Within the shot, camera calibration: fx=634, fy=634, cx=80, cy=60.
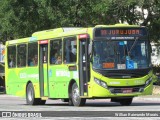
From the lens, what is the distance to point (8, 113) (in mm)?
12578

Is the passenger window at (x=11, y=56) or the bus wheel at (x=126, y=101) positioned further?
the passenger window at (x=11, y=56)

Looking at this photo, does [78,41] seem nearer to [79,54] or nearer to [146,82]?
[79,54]

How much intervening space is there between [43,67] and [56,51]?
1.37 metres

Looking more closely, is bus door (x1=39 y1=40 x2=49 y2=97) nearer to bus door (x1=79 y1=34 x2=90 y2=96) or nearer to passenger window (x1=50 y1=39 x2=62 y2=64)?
passenger window (x1=50 y1=39 x2=62 y2=64)

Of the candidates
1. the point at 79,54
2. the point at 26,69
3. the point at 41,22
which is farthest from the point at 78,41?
the point at 41,22

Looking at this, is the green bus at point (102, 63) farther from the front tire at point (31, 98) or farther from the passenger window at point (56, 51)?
the front tire at point (31, 98)

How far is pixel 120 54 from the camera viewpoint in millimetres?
23500

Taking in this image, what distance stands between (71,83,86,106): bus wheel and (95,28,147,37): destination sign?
2.26m

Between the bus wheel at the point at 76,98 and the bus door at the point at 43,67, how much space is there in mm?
2259

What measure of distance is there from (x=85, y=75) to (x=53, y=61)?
102 inches

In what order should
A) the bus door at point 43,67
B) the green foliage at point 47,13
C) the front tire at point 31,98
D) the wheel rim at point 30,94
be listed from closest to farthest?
the bus door at point 43,67 < the front tire at point 31,98 < the wheel rim at point 30,94 < the green foliage at point 47,13

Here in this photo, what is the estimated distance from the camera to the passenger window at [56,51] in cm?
2528

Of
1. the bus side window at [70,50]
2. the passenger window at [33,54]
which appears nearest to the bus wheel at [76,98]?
the bus side window at [70,50]

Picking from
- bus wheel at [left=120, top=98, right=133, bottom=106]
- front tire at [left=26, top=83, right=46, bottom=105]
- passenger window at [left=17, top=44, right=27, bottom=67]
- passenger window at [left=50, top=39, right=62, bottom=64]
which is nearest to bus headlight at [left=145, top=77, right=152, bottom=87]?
bus wheel at [left=120, top=98, right=133, bottom=106]
